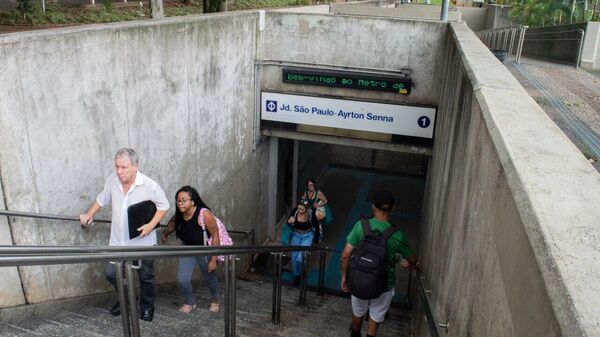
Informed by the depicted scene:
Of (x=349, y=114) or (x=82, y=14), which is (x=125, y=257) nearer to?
(x=349, y=114)

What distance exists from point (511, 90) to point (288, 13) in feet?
19.9

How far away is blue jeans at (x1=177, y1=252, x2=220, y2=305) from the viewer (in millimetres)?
4574

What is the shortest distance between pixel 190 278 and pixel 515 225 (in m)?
3.36

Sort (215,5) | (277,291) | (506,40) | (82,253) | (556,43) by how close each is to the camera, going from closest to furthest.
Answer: (82,253), (277,291), (215,5), (556,43), (506,40)

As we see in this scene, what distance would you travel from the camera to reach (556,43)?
14805 mm

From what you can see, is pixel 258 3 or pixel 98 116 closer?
pixel 98 116

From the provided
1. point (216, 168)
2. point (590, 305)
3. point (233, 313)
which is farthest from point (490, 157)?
point (216, 168)

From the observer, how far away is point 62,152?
450 cm

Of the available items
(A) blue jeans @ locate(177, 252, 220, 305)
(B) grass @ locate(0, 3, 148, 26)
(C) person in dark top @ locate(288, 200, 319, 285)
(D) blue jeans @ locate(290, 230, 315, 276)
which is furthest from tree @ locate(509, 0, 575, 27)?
(A) blue jeans @ locate(177, 252, 220, 305)

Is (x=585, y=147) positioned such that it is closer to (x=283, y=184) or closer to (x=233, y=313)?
(x=233, y=313)

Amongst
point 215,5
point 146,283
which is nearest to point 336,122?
point 215,5

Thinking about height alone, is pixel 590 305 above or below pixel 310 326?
above

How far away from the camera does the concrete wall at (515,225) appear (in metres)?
1.54

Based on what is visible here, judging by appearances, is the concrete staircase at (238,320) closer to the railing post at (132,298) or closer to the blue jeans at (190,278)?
the blue jeans at (190,278)
